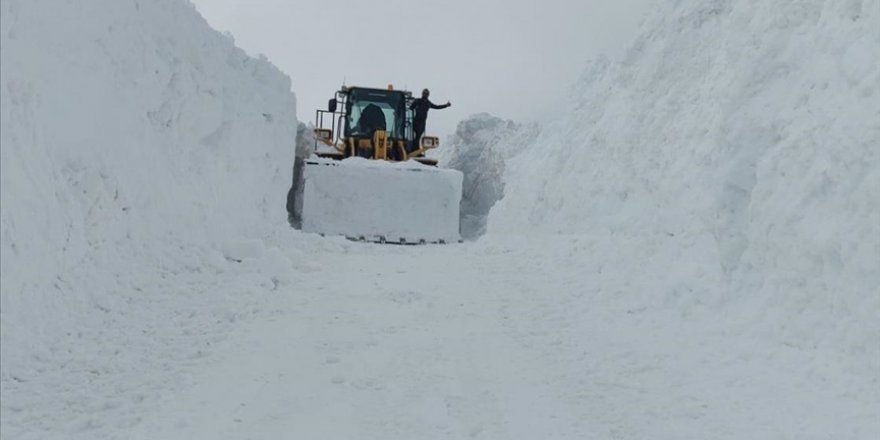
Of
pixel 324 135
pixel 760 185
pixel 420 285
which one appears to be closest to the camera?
pixel 760 185

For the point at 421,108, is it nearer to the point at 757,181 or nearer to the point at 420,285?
the point at 420,285

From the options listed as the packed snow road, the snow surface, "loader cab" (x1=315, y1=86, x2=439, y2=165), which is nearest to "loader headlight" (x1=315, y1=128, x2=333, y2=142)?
"loader cab" (x1=315, y1=86, x2=439, y2=165)

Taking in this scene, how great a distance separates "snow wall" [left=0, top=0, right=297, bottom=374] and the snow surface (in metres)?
0.02

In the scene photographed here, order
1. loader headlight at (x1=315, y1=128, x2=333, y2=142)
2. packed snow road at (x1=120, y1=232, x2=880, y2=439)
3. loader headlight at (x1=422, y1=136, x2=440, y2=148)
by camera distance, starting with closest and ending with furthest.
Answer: packed snow road at (x1=120, y1=232, x2=880, y2=439) < loader headlight at (x1=315, y1=128, x2=333, y2=142) < loader headlight at (x1=422, y1=136, x2=440, y2=148)

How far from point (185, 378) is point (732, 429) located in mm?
3095

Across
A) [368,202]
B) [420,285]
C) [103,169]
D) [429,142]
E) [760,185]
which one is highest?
[429,142]

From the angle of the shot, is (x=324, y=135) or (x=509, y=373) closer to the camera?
(x=509, y=373)

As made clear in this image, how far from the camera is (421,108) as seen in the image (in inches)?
747

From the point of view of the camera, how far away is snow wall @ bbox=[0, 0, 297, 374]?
14.5ft

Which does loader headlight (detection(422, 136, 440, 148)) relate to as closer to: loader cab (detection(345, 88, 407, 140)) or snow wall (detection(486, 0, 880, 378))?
loader cab (detection(345, 88, 407, 140))

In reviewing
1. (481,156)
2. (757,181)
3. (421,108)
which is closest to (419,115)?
(421,108)

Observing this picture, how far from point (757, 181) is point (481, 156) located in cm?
2394

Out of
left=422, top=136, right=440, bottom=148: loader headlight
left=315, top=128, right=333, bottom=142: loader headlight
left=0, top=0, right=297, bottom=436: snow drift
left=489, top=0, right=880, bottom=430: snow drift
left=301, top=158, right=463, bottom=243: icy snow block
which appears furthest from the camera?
left=422, top=136, right=440, bottom=148: loader headlight

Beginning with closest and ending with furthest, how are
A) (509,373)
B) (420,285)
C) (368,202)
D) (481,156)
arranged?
(509,373)
(420,285)
(368,202)
(481,156)
